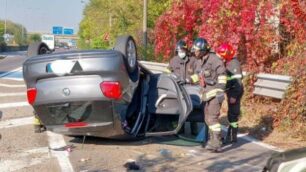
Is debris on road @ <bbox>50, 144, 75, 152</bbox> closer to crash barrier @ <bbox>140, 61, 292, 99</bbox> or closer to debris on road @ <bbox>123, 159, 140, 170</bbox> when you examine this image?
debris on road @ <bbox>123, 159, 140, 170</bbox>

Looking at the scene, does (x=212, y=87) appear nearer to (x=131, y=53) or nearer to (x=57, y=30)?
(x=131, y=53)

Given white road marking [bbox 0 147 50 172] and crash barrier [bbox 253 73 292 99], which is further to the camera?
crash barrier [bbox 253 73 292 99]

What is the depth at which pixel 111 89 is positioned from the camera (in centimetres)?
671

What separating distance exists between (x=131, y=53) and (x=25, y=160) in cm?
215

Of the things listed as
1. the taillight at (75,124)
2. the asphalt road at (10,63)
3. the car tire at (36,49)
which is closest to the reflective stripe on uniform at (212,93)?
the taillight at (75,124)

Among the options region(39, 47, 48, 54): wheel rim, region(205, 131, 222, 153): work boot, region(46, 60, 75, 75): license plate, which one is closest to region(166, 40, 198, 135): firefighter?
region(205, 131, 222, 153): work boot

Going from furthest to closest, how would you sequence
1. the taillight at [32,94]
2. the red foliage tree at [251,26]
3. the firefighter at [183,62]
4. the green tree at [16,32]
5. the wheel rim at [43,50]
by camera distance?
the green tree at [16,32]
the red foliage tree at [251,26]
the firefighter at [183,62]
the wheel rim at [43,50]
the taillight at [32,94]

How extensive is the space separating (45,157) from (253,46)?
6496 millimetres

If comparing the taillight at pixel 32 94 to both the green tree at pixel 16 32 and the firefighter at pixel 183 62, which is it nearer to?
the firefighter at pixel 183 62

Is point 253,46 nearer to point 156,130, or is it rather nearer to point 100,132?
point 156,130

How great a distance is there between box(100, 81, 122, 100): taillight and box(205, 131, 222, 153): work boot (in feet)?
5.13

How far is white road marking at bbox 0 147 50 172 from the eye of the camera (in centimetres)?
620

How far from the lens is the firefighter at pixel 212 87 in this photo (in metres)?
7.24

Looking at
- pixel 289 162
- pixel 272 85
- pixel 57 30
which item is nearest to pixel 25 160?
pixel 289 162
